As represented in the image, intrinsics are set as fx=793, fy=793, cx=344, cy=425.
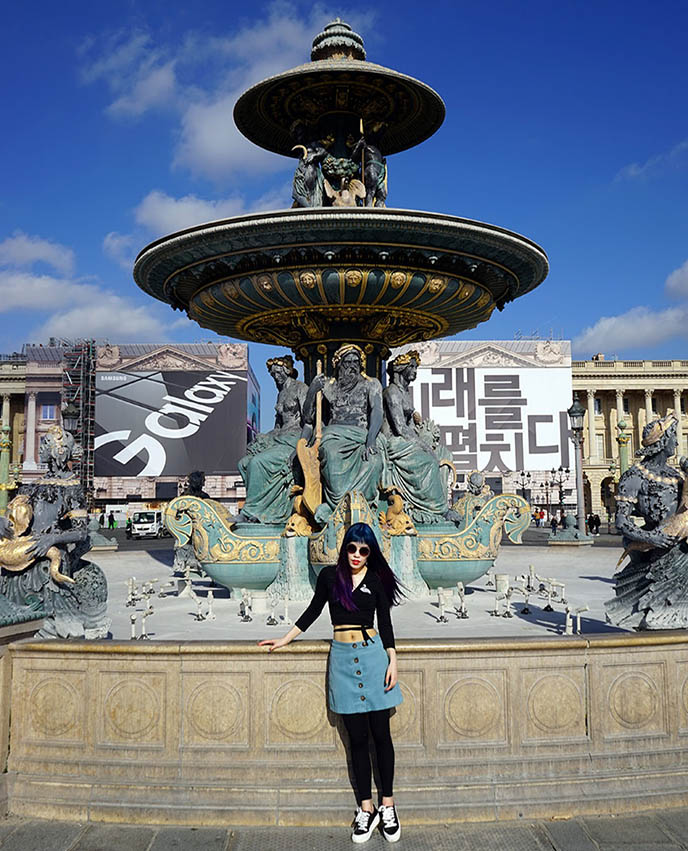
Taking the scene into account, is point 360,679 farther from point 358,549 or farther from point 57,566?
point 57,566

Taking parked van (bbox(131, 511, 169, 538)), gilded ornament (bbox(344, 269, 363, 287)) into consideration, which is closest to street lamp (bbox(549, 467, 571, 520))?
parked van (bbox(131, 511, 169, 538))

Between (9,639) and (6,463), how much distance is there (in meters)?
28.4

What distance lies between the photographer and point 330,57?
37.7 feet

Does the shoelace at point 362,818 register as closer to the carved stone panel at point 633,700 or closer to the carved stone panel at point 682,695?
the carved stone panel at point 633,700

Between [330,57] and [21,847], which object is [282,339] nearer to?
[330,57]

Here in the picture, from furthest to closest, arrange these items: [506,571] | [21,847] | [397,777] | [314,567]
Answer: [506,571] < [314,567] < [397,777] < [21,847]

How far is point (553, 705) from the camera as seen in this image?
4219 mm

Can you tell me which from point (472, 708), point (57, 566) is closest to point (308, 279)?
point (57, 566)

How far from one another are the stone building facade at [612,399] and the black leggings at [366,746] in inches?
3371

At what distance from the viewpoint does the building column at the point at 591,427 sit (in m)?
87.3

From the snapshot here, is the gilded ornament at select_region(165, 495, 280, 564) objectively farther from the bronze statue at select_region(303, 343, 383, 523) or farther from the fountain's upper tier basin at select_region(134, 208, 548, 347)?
the fountain's upper tier basin at select_region(134, 208, 548, 347)

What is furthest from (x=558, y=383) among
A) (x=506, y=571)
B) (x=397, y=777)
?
(x=397, y=777)

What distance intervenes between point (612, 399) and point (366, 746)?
91.9m

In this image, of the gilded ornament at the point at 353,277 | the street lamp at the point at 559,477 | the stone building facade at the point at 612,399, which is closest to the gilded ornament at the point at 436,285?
the gilded ornament at the point at 353,277
